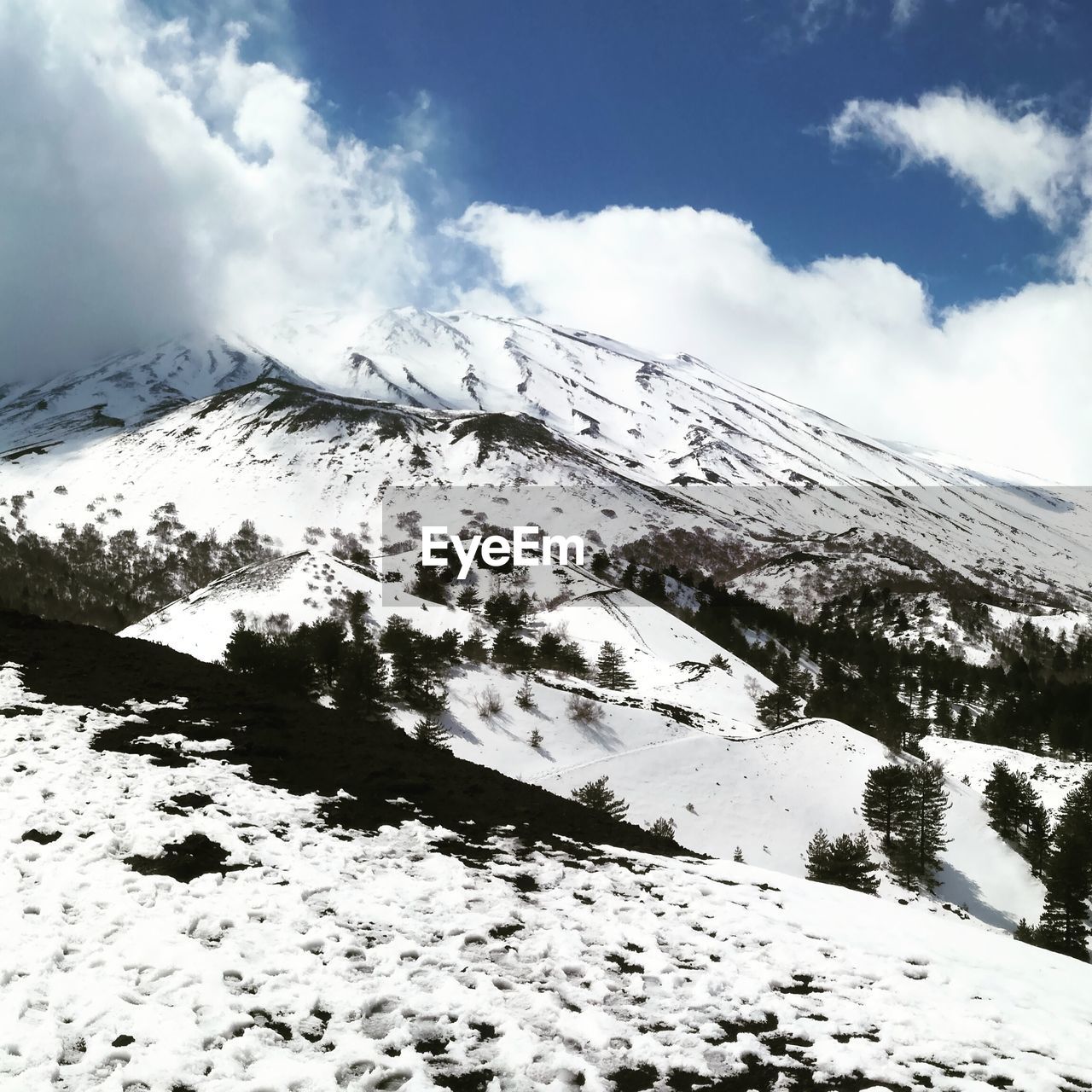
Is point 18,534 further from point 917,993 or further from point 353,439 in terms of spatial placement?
point 917,993

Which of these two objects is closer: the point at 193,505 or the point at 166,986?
the point at 166,986

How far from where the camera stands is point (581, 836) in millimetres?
13320

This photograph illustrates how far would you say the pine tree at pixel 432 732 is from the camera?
32.8 metres

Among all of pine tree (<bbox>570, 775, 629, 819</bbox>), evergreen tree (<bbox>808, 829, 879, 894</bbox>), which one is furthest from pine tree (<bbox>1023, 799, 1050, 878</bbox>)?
pine tree (<bbox>570, 775, 629, 819</bbox>)

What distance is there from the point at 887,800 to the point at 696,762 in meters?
11.5

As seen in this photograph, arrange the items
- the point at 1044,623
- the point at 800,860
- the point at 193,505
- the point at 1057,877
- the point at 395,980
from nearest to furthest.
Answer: the point at 395,980 → the point at 1057,877 → the point at 800,860 → the point at 1044,623 → the point at 193,505

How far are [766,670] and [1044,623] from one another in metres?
80.1

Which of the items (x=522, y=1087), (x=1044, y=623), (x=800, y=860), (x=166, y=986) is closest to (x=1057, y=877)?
(x=800, y=860)

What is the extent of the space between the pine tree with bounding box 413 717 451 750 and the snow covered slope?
20753 millimetres

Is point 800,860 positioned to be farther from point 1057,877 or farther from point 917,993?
point 917,993

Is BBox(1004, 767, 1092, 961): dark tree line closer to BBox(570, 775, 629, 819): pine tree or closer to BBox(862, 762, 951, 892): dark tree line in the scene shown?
BBox(862, 762, 951, 892): dark tree line

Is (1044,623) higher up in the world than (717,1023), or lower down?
higher up

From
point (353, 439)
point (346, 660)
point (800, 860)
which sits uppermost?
point (353, 439)

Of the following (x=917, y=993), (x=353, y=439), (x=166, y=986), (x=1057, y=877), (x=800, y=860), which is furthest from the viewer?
(x=353, y=439)
